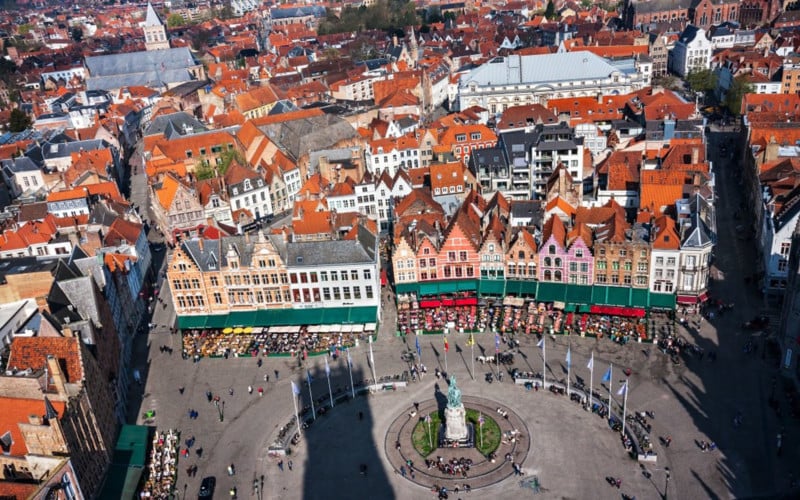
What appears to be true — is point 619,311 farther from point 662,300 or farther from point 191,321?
point 191,321

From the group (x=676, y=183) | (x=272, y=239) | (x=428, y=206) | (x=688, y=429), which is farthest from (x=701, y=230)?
(x=272, y=239)

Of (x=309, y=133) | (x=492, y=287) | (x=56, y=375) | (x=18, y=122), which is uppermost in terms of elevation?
(x=18, y=122)

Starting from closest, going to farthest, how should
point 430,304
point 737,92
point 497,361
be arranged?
point 497,361 → point 430,304 → point 737,92

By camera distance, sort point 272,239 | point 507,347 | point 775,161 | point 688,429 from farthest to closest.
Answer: point 775,161, point 272,239, point 507,347, point 688,429

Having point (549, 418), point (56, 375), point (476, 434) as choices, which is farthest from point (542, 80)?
point (56, 375)

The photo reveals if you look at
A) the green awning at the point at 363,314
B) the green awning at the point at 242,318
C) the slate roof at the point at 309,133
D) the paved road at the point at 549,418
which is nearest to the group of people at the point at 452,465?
the paved road at the point at 549,418

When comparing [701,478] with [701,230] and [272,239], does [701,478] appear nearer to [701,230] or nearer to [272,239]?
[701,230]
